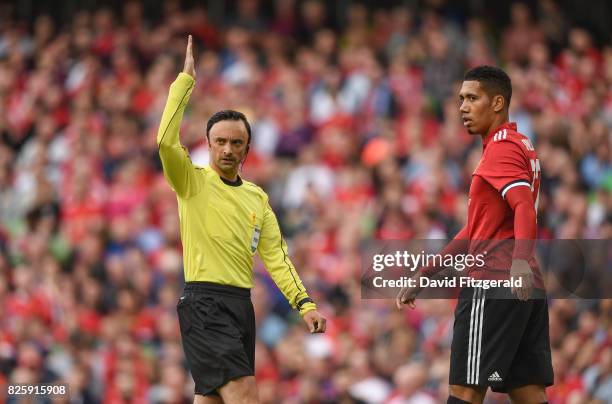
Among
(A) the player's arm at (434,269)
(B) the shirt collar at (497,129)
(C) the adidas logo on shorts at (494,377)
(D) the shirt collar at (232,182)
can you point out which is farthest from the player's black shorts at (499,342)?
(D) the shirt collar at (232,182)

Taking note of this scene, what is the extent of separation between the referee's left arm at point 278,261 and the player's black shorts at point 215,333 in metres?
0.32

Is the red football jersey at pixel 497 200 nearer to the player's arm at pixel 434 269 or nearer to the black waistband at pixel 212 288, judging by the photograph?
the player's arm at pixel 434 269

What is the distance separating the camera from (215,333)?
7.29 meters

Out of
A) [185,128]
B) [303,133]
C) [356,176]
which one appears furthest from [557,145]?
[185,128]

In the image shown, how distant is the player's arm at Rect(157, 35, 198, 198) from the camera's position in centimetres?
708

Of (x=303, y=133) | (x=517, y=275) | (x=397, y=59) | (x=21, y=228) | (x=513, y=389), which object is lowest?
(x=513, y=389)

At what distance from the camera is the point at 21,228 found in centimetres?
1509

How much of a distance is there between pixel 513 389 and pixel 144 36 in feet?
38.9

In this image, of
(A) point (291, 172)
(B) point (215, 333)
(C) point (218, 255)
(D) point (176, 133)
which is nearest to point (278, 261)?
(C) point (218, 255)

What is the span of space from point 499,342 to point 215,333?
1.57m

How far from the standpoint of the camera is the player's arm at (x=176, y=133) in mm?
7078

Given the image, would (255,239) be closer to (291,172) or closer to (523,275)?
(523,275)

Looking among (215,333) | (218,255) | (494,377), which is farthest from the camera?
(218,255)

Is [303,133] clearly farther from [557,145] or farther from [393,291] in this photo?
[393,291]
